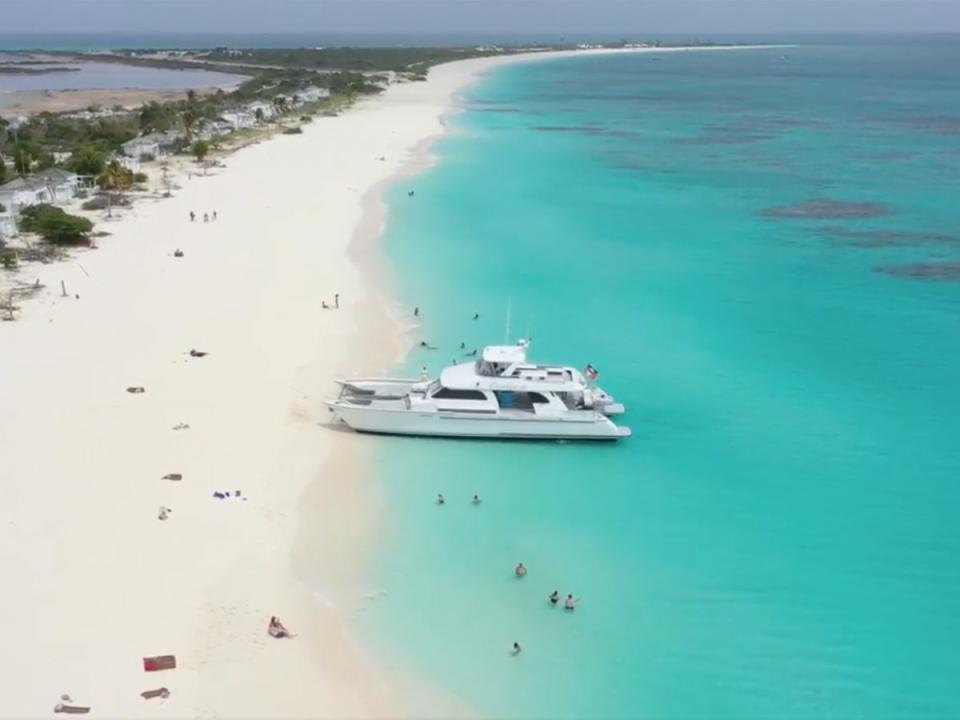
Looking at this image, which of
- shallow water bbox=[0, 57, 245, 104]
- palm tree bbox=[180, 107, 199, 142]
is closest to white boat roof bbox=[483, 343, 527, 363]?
palm tree bbox=[180, 107, 199, 142]

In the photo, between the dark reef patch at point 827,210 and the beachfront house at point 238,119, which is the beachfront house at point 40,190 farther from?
the dark reef patch at point 827,210

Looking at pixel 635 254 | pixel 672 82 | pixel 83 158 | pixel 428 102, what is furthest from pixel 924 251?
pixel 672 82

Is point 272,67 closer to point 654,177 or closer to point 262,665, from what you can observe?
point 654,177

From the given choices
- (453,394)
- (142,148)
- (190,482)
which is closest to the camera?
(190,482)

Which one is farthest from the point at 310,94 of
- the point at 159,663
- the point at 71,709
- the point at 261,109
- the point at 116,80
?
the point at 71,709

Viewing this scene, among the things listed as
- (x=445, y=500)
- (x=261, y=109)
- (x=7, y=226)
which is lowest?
(x=445, y=500)

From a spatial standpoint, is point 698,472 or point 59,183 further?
point 59,183

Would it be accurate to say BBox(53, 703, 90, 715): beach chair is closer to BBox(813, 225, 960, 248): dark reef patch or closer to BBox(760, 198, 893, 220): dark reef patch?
BBox(813, 225, 960, 248): dark reef patch

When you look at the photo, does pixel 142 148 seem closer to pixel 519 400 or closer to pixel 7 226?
pixel 7 226
